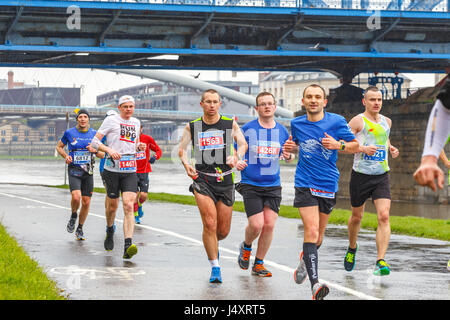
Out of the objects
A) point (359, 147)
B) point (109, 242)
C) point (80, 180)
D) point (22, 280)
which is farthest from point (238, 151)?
point (80, 180)

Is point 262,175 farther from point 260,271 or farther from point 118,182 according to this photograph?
point 118,182

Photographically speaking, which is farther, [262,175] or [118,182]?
[118,182]

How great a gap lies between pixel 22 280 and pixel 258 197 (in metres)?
2.72

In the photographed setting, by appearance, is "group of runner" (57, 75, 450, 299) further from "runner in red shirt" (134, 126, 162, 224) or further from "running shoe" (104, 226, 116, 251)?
"runner in red shirt" (134, 126, 162, 224)

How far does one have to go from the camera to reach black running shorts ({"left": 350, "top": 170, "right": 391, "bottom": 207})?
1040 centimetres

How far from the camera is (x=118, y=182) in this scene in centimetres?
1183

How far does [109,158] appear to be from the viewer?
1182 centimetres

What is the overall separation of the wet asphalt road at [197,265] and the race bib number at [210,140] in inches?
53.0

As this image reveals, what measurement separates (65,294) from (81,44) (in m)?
33.2

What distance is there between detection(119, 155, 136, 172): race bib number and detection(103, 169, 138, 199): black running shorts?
6 centimetres

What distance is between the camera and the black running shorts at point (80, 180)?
14406mm

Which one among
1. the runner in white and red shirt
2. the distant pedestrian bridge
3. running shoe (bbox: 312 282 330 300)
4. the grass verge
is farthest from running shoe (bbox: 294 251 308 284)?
the distant pedestrian bridge

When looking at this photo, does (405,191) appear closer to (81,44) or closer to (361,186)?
(81,44)
